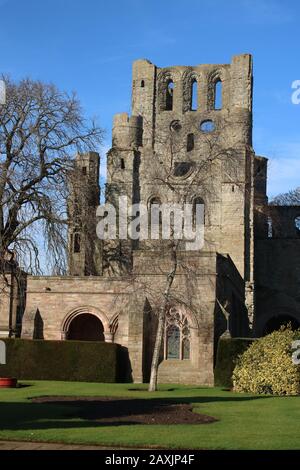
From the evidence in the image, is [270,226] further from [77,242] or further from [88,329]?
[88,329]

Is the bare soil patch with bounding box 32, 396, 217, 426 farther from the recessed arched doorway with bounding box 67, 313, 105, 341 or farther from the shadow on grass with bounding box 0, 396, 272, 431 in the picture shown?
the recessed arched doorway with bounding box 67, 313, 105, 341

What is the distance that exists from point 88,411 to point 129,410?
39.2 inches

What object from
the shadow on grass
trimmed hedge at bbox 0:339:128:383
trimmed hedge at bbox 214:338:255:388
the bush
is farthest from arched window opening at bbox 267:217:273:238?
the shadow on grass

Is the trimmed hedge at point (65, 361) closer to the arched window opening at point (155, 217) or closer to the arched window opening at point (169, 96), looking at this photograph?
the arched window opening at point (155, 217)

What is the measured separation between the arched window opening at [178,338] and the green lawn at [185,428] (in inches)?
406

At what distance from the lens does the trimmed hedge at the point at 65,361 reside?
3150cm

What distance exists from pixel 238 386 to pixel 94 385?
215 inches

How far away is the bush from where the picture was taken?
25750 millimetres

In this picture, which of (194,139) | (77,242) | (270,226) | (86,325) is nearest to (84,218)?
(77,242)

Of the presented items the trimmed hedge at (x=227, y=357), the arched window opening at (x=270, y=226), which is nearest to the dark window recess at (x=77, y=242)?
the trimmed hedge at (x=227, y=357)

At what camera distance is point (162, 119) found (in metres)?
57.6

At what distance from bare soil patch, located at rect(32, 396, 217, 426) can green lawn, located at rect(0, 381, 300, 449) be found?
0.39 m

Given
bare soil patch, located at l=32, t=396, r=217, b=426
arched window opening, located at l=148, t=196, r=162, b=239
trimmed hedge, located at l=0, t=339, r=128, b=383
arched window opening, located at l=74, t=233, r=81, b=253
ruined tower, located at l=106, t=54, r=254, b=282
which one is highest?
ruined tower, located at l=106, t=54, r=254, b=282
